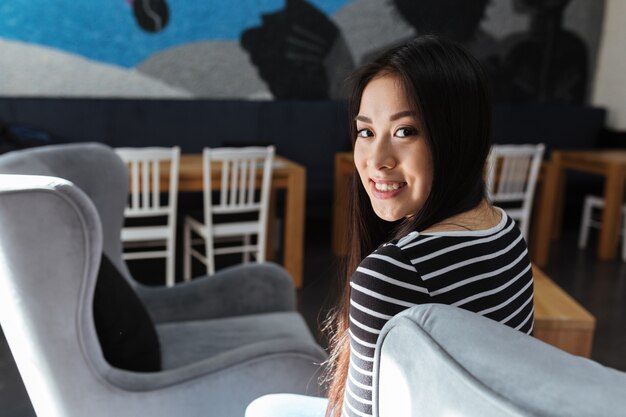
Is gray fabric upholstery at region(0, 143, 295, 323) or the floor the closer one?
gray fabric upholstery at region(0, 143, 295, 323)

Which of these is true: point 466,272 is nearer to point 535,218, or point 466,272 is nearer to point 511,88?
point 535,218

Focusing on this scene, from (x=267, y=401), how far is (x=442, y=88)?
2.14 ft

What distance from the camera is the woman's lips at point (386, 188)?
988mm

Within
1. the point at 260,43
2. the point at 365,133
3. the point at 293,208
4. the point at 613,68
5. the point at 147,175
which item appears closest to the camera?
the point at 365,133

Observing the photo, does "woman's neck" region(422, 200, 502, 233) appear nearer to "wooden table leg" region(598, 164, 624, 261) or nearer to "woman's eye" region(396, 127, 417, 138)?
"woman's eye" region(396, 127, 417, 138)

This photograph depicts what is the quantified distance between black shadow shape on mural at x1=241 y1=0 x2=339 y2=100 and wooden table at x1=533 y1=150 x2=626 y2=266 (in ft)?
7.04

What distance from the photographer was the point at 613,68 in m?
6.06

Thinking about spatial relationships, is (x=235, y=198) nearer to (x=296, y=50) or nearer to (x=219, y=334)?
(x=219, y=334)

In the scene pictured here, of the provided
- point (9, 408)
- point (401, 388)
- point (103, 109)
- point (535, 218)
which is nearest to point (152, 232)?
point (9, 408)

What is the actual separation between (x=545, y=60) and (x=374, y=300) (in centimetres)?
595

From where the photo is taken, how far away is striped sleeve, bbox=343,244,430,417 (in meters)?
0.79

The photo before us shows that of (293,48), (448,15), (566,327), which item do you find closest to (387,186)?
(566,327)

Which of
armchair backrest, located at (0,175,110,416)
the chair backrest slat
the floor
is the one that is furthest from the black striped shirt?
the chair backrest slat

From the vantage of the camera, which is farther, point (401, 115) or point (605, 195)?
point (605, 195)
